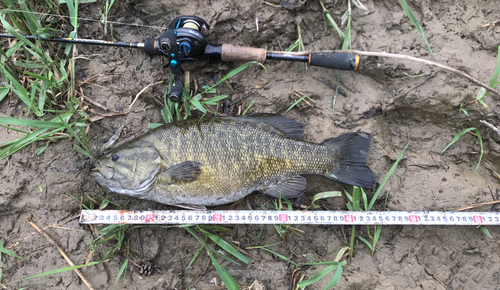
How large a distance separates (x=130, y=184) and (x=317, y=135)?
2.24 metres

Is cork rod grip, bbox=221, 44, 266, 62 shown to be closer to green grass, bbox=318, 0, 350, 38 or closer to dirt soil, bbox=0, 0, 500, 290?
dirt soil, bbox=0, 0, 500, 290

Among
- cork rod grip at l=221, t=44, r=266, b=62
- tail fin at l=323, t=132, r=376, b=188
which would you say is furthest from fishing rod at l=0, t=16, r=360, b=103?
tail fin at l=323, t=132, r=376, b=188

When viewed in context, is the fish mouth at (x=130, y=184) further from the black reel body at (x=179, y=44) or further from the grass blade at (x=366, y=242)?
the grass blade at (x=366, y=242)

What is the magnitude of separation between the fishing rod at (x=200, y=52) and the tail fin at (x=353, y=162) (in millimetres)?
843

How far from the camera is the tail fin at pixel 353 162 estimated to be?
10.6 feet

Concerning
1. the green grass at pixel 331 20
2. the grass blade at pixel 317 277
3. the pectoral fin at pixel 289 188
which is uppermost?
the green grass at pixel 331 20

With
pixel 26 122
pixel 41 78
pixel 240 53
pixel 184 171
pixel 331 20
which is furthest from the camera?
pixel 331 20

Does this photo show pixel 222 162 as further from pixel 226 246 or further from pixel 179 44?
pixel 179 44

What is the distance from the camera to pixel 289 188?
3.25 meters

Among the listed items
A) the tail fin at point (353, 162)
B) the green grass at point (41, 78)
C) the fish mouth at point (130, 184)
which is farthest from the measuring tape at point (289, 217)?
the green grass at point (41, 78)

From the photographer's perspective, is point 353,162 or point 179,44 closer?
point 179,44

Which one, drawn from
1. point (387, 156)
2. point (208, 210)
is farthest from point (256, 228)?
point (387, 156)

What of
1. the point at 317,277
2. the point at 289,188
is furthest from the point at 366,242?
the point at 289,188

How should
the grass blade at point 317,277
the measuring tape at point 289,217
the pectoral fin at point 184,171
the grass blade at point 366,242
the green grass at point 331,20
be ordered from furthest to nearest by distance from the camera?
the green grass at point 331,20, the grass blade at point 366,242, the measuring tape at point 289,217, the pectoral fin at point 184,171, the grass blade at point 317,277
